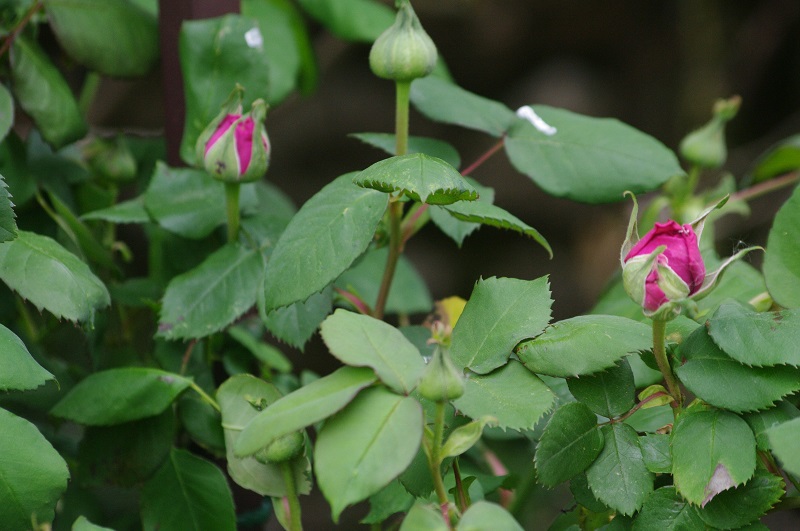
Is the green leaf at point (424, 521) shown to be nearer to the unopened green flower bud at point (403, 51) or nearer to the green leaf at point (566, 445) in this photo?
the green leaf at point (566, 445)

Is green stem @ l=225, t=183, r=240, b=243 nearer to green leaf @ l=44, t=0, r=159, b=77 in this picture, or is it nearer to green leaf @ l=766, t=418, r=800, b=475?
green leaf @ l=44, t=0, r=159, b=77

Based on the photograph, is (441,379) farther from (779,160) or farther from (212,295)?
(779,160)

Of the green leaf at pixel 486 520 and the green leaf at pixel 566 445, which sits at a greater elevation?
the green leaf at pixel 486 520

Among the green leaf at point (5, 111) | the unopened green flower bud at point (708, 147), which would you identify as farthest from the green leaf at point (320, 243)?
the unopened green flower bud at point (708, 147)

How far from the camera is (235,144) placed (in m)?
0.60

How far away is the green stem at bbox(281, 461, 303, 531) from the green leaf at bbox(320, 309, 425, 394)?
0.33ft

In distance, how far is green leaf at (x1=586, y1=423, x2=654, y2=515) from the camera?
45 cm

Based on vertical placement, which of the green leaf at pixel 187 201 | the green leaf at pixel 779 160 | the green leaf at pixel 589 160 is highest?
Answer: the green leaf at pixel 589 160

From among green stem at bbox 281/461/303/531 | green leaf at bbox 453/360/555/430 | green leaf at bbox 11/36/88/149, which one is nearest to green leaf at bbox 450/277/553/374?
green leaf at bbox 453/360/555/430

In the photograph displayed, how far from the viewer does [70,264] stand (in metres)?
0.54

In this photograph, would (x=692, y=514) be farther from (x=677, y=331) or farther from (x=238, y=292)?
(x=238, y=292)

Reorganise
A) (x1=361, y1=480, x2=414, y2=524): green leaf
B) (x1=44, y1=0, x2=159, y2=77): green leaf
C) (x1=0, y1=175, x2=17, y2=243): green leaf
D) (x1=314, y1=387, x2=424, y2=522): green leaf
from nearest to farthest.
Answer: (x1=314, y1=387, x2=424, y2=522): green leaf → (x1=0, y1=175, x2=17, y2=243): green leaf → (x1=361, y1=480, x2=414, y2=524): green leaf → (x1=44, y1=0, x2=159, y2=77): green leaf

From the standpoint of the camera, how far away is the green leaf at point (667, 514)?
17.6 inches

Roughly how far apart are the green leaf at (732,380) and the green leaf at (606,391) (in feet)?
0.10
